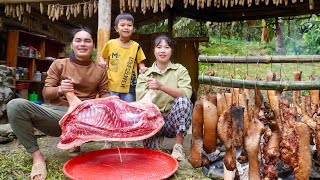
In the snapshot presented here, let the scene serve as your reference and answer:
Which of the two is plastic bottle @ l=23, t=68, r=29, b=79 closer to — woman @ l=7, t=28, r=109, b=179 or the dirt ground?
the dirt ground

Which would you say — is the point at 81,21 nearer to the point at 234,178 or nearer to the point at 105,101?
the point at 105,101

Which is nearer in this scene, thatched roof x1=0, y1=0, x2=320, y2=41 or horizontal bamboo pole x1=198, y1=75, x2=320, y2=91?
horizontal bamboo pole x1=198, y1=75, x2=320, y2=91

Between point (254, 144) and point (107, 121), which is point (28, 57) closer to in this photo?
point (107, 121)

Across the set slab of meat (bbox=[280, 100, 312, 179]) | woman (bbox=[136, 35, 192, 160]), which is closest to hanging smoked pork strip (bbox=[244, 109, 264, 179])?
slab of meat (bbox=[280, 100, 312, 179])

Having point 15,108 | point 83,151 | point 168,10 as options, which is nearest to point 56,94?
point 15,108

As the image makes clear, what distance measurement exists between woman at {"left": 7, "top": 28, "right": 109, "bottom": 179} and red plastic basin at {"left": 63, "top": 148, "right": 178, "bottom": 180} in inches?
17.8

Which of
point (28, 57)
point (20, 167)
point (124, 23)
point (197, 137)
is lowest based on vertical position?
point (20, 167)

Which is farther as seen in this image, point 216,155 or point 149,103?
point 216,155

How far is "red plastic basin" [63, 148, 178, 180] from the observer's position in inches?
105

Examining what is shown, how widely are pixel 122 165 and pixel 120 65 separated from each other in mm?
1625

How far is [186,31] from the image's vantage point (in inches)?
430

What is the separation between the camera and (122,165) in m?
2.92

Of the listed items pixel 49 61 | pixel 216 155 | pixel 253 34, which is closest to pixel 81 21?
pixel 49 61

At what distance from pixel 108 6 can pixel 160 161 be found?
115 inches
